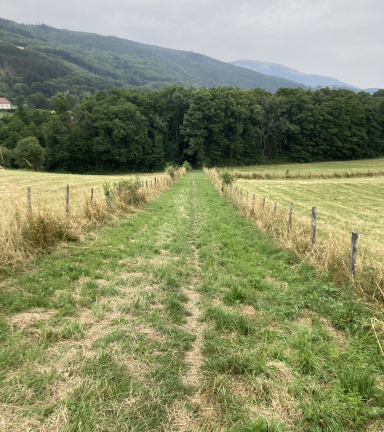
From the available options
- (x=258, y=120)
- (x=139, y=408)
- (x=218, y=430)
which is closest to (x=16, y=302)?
(x=139, y=408)

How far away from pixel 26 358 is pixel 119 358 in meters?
1.09

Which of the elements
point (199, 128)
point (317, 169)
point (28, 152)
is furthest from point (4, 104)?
point (317, 169)

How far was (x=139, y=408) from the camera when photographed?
2562 mm

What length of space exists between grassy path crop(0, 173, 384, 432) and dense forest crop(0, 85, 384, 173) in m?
48.4

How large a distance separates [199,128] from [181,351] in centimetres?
5538

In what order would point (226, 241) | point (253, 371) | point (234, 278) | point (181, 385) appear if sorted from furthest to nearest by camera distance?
point (226, 241) < point (234, 278) < point (253, 371) < point (181, 385)

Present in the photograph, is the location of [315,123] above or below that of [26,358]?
above

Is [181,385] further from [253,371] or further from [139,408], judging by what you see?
[253,371]

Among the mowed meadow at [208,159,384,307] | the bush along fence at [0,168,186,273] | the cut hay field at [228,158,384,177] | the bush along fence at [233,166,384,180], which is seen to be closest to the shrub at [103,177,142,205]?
the bush along fence at [0,168,186,273]

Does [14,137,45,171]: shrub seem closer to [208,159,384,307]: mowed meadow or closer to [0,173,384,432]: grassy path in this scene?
[208,159,384,307]: mowed meadow

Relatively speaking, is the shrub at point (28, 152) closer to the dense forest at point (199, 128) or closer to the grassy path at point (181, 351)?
the dense forest at point (199, 128)

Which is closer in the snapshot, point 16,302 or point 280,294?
point 16,302

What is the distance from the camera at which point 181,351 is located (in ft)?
11.6

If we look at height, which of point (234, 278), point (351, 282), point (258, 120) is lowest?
point (234, 278)
